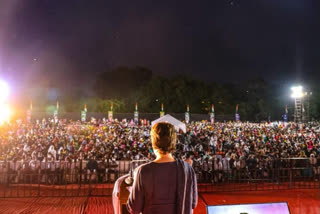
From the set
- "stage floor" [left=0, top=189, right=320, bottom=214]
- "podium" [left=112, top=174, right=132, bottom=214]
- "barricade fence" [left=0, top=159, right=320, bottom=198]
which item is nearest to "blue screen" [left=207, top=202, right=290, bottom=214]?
"podium" [left=112, top=174, right=132, bottom=214]

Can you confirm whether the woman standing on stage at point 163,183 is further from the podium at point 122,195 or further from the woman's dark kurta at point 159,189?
the podium at point 122,195

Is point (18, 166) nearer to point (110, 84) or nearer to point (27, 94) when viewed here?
point (27, 94)

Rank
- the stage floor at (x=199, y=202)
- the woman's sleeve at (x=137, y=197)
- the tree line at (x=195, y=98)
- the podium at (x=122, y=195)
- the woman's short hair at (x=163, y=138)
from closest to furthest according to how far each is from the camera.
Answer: the woman's sleeve at (x=137, y=197) → the woman's short hair at (x=163, y=138) → the podium at (x=122, y=195) → the stage floor at (x=199, y=202) → the tree line at (x=195, y=98)

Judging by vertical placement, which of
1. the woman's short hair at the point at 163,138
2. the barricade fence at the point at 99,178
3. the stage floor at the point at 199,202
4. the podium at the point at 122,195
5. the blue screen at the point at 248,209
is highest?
the woman's short hair at the point at 163,138

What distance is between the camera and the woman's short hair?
6.61ft

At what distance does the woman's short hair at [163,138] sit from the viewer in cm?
202

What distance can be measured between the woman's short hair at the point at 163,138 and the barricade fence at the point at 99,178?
22.9 feet

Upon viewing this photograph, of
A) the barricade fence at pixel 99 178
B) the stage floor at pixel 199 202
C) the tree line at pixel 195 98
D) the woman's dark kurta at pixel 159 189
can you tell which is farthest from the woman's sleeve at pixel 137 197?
the tree line at pixel 195 98

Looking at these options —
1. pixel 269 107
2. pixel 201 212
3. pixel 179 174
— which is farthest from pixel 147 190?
pixel 269 107

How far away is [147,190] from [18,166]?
9.49 meters

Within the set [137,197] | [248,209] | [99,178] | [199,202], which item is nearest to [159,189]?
[137,197]

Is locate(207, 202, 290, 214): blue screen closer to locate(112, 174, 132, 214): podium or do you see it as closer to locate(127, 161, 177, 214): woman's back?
locate(112, 174, 132, 214): podium

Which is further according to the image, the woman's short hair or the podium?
the podium

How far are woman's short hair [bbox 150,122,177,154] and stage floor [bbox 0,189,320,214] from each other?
16.8 ft
